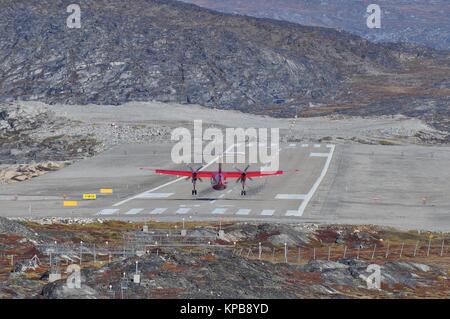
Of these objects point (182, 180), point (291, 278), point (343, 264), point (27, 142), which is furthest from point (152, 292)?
point (27, 142)

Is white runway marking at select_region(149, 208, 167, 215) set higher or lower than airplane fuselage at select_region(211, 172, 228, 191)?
lower

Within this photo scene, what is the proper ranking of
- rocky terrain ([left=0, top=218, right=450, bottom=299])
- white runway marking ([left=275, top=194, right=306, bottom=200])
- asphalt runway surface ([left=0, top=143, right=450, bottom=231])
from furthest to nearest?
1. white runway marking ([left=275, top=194, right=306, bottom=200])
2. asphalt runway surface ([left=0, top=143, right=450, bottom=231])
3. rocky terrain ([left=0, top=218, right=450, bottom=299])

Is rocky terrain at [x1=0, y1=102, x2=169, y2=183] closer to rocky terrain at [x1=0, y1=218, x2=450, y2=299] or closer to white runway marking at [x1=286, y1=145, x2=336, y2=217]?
white runway marking at [x1=286, y1=145, x2=336, y2=217]

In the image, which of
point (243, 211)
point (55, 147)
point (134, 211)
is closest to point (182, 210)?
point (134, 211)

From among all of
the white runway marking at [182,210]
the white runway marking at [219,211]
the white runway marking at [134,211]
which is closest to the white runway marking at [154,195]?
the white runway marking at [134,211]

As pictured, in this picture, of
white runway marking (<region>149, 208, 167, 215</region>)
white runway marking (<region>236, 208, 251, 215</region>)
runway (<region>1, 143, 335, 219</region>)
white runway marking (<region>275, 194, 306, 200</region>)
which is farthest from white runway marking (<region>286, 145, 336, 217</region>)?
white runway marking (<region>149, 208, 167, 215</region>)

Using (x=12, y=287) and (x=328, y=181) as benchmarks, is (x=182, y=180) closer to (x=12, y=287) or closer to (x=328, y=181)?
(x=328, y=181)

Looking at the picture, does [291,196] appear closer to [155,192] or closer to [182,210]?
[155,192]
